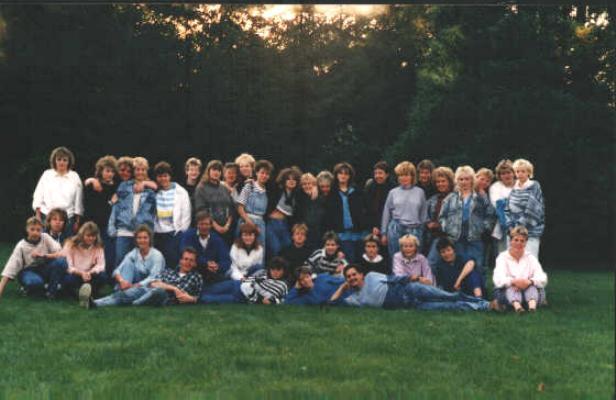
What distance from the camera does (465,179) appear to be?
27.9 feet

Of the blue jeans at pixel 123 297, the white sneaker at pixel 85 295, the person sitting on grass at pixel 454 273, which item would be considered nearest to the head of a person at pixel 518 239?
the person sitting on grass at pixel 454 273

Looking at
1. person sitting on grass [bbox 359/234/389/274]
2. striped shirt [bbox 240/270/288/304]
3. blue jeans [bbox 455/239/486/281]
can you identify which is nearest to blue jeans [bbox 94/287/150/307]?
striped shirt [bbox 240/270/288/304]

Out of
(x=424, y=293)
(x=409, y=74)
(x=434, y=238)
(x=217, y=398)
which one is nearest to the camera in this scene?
(x=217, y=398)

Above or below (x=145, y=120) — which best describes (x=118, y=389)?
below

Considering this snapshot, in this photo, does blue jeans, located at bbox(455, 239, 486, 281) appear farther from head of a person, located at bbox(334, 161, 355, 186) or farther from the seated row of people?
head of a person, located at bbox(334, 161, 355, 186)

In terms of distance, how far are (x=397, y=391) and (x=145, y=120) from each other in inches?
677

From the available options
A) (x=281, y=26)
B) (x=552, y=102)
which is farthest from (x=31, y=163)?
(x=552, y=102)

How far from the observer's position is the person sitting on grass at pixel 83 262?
8.17m

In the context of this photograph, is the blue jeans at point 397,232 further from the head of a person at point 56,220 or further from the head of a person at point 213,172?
the head of a person at point 56,220

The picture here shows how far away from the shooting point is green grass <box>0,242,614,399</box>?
446cm

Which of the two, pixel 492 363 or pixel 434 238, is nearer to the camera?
pixel 492 363

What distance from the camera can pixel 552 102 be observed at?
1800 centimetres

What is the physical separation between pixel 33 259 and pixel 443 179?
4.44m

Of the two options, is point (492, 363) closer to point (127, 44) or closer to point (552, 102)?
point (552, 102)
